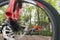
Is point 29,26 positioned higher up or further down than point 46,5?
further down

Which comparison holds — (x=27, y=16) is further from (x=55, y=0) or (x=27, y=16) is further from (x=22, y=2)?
(x=55, y=0)

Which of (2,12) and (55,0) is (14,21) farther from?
(55,0)

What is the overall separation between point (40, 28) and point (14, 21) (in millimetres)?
176

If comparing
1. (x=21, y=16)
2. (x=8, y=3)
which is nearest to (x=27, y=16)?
(x=21, y=16)

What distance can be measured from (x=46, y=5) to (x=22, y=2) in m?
0.16

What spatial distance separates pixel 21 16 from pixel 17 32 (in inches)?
4.3

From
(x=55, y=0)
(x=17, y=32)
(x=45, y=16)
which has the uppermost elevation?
(x=55, y=0)

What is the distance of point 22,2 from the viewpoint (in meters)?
1.46

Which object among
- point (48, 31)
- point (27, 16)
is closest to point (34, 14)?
point (27, 16)

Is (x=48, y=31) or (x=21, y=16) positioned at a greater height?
(x=21, y=16)

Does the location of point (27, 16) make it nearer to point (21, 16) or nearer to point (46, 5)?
point (21, 16)

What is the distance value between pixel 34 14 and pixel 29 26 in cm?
9

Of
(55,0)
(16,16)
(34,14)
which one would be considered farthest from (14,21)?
(55,0)

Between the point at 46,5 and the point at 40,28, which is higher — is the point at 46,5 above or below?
above
